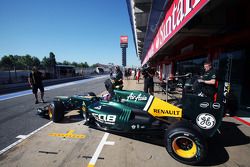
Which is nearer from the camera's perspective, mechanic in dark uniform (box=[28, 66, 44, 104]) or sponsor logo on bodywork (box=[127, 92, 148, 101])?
sponsor logo on bodywork (box=[127, 92, 148, 101])

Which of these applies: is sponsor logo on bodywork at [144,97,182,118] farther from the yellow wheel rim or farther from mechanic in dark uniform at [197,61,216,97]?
mechanic in dark uniform at [197,61,216,97]

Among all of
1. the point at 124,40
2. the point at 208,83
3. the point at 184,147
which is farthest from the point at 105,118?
the point at 124,40

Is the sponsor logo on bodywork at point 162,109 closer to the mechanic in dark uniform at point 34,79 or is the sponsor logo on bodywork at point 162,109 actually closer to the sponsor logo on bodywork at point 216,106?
the sponsor logo on bodywork at point 216,106

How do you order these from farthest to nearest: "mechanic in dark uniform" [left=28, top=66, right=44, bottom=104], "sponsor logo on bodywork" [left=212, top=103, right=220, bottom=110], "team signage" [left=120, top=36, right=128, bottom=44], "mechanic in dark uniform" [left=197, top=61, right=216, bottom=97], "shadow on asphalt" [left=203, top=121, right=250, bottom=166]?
"team signage" [left=120, top=36, right=128, bottom=44], "mechanic in dark uniform" [left=28, top=66, right=44, bottom=104], "mechanic in dark uniform" [left=197, top=61, right=216, bottom=97], "sponsor logo on bodywork" [left=212, top=103, right=220, bottom=110], "shadow on asphalt" [left=203, top=121, right=250, bottom=166]

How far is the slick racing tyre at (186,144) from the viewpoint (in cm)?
225

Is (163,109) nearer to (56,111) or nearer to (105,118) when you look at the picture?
(105,118)

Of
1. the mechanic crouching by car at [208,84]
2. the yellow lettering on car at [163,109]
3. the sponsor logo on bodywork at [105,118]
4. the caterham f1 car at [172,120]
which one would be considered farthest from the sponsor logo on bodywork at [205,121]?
the sponsor logo on bodywork at [105,118]

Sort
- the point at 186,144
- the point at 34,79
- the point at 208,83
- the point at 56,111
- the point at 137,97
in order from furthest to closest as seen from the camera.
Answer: the point at 34,79 → the point at 56,111 → the point at 137,97 → the point at 208,83 → the point at 186,144

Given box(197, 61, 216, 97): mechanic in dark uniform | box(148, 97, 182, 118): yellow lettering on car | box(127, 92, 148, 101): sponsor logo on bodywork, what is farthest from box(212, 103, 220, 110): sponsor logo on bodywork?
box(127, 92, 148, 101): sponsor logo on bodywork

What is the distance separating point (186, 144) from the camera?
96.2 inches

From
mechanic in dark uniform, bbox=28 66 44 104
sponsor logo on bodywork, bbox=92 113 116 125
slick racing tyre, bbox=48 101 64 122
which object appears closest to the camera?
sponsor logo on bodywork, bbox=92 113 116 125

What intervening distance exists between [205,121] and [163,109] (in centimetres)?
77

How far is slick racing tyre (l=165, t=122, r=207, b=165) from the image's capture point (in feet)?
7.38

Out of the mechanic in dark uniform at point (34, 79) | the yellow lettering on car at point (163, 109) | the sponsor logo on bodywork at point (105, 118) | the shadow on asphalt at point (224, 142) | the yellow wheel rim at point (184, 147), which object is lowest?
the shadow on asphalt at point (224, 142)
